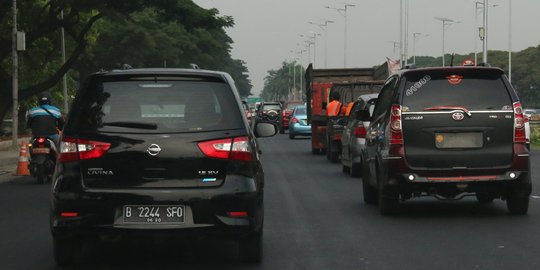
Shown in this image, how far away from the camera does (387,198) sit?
1238cm

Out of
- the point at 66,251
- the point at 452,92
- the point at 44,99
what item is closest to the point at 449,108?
the point at 452,92

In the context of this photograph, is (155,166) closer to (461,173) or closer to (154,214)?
(154,214)

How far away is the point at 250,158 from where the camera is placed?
8.22 m

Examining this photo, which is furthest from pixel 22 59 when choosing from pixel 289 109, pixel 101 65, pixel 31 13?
pixel 101 65

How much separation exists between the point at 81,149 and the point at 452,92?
17.4ft

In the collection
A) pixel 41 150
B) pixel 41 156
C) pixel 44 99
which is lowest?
pixel 41 156

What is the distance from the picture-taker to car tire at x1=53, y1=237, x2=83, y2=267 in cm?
851

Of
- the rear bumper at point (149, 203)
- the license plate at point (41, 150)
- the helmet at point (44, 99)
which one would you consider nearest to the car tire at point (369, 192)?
the rear bumper at point (149, 203)

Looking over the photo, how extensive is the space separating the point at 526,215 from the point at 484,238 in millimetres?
2217

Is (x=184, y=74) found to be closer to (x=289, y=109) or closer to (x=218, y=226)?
(x=218, y=226)

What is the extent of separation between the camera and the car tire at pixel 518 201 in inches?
481

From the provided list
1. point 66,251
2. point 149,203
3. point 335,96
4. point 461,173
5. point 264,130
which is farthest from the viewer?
point 335,96

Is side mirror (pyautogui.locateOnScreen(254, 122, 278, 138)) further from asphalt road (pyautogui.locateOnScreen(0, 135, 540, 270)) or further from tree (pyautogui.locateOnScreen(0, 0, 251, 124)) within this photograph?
tree (pyautogui.locateOnScreen(0, 0, 251, 124))

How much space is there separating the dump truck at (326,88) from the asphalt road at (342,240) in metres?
11.0
